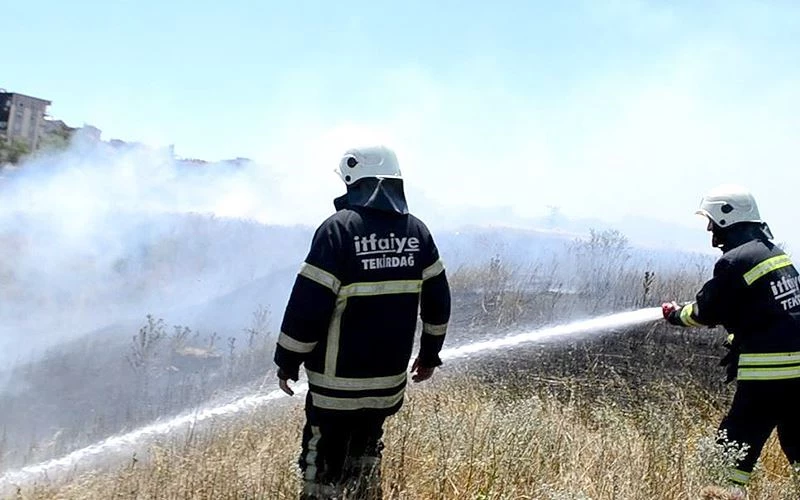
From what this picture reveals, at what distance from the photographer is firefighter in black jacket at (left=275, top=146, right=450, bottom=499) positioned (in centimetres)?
314

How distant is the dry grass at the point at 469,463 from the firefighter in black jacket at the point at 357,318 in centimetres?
26

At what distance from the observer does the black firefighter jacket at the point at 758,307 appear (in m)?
4.00

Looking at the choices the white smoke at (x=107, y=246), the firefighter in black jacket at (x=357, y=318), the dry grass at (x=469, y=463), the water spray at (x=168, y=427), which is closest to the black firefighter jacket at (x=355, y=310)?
the firefighter in black jacket at (x=357, y=318)

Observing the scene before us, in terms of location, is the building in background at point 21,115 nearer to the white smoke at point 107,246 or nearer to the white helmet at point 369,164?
the white smoke at point 107,246

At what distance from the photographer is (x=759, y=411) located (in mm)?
4047

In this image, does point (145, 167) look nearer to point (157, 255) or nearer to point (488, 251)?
point (157, 255)

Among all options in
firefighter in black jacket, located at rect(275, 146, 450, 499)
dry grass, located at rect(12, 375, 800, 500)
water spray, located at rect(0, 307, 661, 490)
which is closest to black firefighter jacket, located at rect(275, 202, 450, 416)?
firefighter in black jacket, located at rect(275, 146, 450, 499)

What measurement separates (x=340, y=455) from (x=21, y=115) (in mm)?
24365

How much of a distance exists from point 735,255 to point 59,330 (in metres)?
8.36

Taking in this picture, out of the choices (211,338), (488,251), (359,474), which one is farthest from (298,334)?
(488,251)

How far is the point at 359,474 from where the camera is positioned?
340 cm

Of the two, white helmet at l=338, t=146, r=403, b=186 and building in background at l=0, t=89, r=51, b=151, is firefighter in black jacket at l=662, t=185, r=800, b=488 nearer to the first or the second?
white helmet at l=338, t=146, r=403, b=186

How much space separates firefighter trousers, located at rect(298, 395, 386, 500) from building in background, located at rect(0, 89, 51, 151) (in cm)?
1980

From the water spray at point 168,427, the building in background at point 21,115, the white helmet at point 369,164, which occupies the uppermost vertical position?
the building in background at point 21,115
